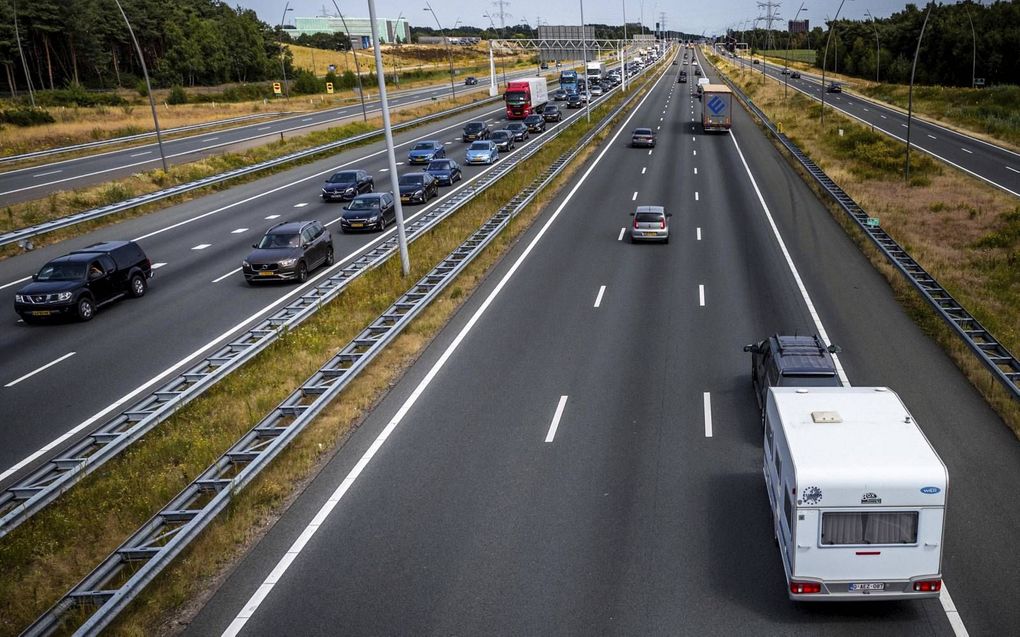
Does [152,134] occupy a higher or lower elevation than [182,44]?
lower

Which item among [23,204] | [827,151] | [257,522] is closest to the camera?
[257,522]

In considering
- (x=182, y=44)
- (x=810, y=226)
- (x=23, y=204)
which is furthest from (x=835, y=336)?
(x=182, y=44)

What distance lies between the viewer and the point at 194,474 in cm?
1374

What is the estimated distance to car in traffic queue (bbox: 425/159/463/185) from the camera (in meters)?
45.7

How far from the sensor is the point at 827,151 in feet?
178

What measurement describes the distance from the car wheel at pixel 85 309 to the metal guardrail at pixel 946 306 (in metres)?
24.3

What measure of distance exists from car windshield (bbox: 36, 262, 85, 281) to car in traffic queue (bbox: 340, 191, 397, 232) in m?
12.8

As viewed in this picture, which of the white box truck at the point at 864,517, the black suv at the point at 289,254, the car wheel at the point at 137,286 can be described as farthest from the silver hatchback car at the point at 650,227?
the white box truck at the point at 864,517

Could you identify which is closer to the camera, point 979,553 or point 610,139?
point 979,553

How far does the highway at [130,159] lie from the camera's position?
44656 millimetres

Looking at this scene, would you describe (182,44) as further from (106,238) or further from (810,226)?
(810,226)

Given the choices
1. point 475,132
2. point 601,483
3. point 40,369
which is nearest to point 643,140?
point 475,132

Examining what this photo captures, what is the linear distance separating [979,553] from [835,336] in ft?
31.6

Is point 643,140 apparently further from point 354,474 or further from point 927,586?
point 927,586
